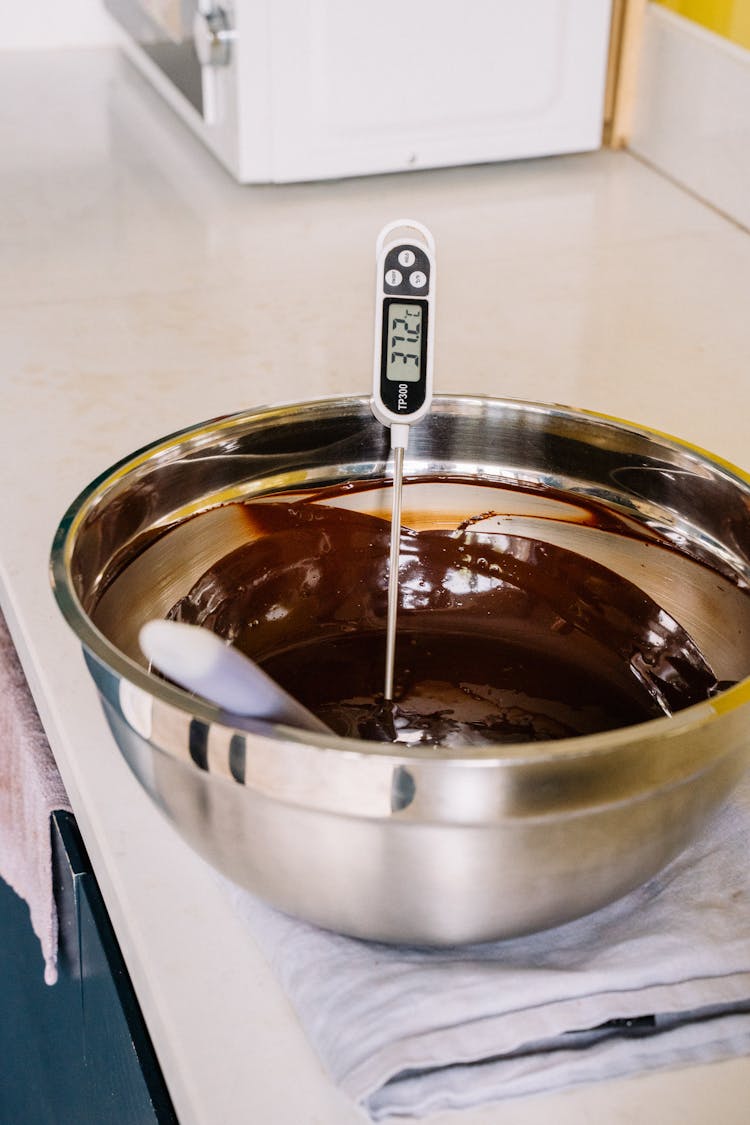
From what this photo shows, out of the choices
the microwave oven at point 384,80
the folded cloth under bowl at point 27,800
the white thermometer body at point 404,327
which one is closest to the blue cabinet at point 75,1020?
the folded cloth under bowl at point 27,800

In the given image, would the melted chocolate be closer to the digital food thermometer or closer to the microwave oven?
the digital food thermometer

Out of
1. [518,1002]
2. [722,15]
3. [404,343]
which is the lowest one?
[518,1002]

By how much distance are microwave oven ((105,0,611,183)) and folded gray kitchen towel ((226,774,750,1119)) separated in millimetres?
1081

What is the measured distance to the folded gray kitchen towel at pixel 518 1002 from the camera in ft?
1.76

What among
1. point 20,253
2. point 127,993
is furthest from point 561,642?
point 20,253

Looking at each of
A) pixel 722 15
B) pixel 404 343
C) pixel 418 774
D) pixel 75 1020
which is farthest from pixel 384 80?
pixel 418 774

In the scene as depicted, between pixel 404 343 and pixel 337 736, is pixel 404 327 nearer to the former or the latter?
pixel 404 343

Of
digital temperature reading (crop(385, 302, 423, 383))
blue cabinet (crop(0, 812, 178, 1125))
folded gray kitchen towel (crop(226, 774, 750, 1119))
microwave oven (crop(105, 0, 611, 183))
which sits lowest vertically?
blue cabinet (crop(0, 812, 178, 1125))

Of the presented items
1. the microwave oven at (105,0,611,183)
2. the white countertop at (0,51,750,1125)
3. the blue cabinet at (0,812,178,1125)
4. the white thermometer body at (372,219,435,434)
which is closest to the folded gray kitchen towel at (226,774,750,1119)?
the white countertop at (0,51,750,1125)

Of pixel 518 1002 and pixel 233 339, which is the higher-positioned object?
pixel 233 339

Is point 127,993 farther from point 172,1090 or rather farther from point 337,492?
point 337,492

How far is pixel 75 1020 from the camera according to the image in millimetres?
850

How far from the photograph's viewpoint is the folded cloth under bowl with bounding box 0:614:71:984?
32.8 inches

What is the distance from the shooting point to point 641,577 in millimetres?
773
